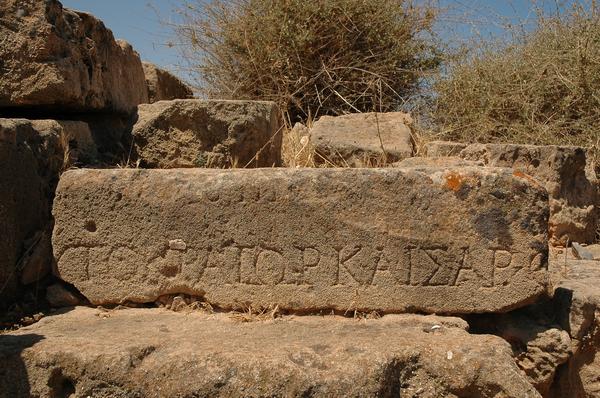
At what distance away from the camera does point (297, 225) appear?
7.70 feet

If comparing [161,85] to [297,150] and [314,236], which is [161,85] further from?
[314,236]

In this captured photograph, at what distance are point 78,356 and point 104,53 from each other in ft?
5.55

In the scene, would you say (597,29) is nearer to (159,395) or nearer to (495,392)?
(495,392)

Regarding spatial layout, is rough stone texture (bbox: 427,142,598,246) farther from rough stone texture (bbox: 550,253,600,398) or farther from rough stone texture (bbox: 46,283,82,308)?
rough stone texture (bbox: 46,283,82,308)

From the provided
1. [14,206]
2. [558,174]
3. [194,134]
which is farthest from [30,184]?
[558,174]

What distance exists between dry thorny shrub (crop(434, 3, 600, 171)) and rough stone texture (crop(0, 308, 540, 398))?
3134 millimetres

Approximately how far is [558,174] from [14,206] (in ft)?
9.35

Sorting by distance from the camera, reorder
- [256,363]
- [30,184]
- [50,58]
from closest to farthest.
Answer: [256,363] → [30,184] → [50,58]

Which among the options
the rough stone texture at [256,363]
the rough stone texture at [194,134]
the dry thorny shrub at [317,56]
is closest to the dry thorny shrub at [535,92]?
the dry thorny shrub at [317,56]

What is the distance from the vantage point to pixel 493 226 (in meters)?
2.31

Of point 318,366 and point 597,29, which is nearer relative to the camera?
point 318,366

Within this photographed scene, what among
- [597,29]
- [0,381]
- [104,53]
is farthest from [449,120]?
[0,381]

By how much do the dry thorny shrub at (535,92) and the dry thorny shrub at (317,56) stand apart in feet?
1.82

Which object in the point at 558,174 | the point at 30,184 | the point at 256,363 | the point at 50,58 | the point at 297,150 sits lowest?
the point at 256,363
